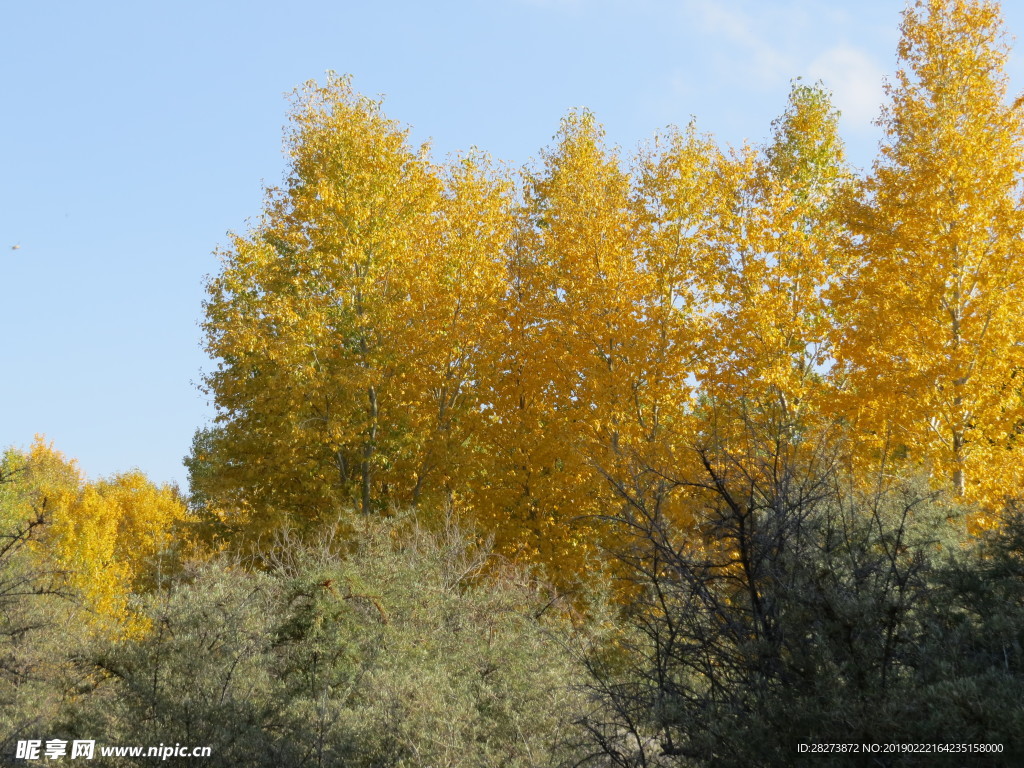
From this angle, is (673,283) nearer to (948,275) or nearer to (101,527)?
(948,275)

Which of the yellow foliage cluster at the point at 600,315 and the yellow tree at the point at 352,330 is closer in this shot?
the yellow foliage cluster at the point at 600,315

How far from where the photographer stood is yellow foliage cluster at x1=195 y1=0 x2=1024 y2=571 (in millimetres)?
14672

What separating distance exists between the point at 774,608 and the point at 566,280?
13.2 meters

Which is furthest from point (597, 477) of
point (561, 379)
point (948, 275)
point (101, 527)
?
point (101, 527)

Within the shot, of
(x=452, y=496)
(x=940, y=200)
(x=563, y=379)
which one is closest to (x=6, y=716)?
(x=452, y=496)

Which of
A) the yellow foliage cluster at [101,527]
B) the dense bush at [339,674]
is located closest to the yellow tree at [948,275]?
the dense bush at [339,674]

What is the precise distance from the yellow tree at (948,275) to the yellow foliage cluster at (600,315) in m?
0.04

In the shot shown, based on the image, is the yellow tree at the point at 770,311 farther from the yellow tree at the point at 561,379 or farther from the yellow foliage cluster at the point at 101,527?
the yellow foliage cluster at the point at 101,527

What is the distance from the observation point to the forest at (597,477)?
570cm

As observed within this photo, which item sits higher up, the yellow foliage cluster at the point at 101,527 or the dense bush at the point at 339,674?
the yellow foliage cluster at the point at 101,527

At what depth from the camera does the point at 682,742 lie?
5.73 m

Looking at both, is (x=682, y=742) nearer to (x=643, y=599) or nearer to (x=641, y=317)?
(x=643, y=599)

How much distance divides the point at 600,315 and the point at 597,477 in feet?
10.6

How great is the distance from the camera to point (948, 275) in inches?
579
